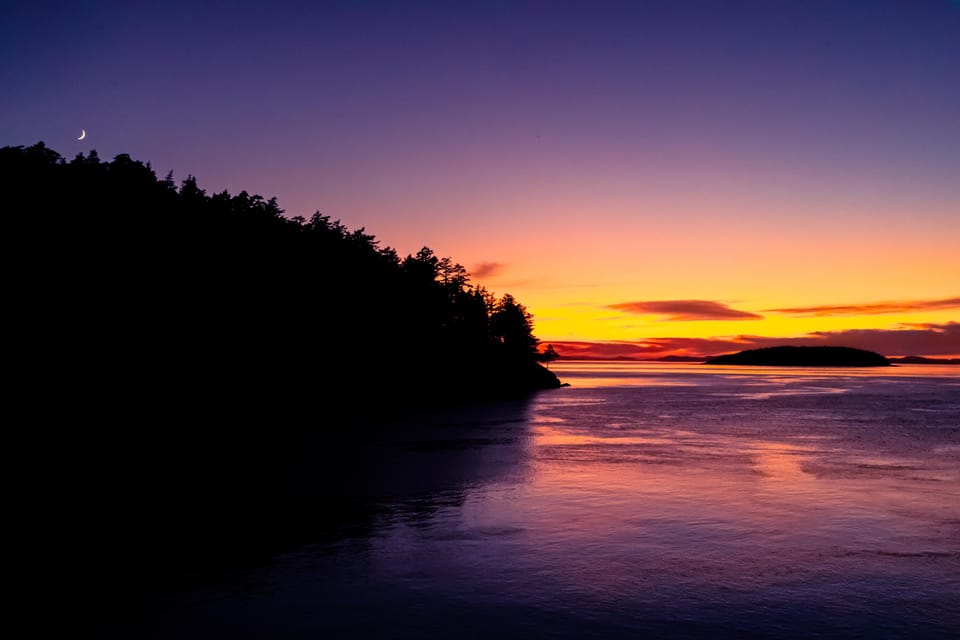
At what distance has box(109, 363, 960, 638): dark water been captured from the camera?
11516mm

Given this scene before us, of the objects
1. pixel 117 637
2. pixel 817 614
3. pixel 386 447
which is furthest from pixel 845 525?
pixel 386 447

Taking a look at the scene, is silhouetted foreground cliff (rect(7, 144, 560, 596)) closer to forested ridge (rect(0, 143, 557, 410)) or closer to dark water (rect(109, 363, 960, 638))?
forested ridge (rect(0, 143, 557, 410))

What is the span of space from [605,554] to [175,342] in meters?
43.4

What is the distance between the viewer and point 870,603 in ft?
40.7

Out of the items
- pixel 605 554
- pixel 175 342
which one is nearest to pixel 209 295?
pixel 175 342

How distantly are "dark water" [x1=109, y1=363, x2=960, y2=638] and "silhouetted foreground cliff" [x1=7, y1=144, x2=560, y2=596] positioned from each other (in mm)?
4051

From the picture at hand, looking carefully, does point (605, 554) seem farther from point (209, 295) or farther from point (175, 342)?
point (209, 295)

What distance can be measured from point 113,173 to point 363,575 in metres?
50.0

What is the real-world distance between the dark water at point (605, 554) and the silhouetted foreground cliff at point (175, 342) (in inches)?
159

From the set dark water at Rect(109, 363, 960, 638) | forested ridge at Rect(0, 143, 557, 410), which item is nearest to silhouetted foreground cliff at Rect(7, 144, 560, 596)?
forested ridge at Rect(0, 143, 557, 410)

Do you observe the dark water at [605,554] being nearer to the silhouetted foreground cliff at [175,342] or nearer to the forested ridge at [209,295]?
the silhouetted foreground cliff at [175,342]

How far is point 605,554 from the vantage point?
50.8 ft

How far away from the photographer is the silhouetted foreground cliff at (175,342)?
24656mm

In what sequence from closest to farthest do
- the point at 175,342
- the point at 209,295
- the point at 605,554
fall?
the point at 605,554 < the point at 175,342 < the point at 209,295
